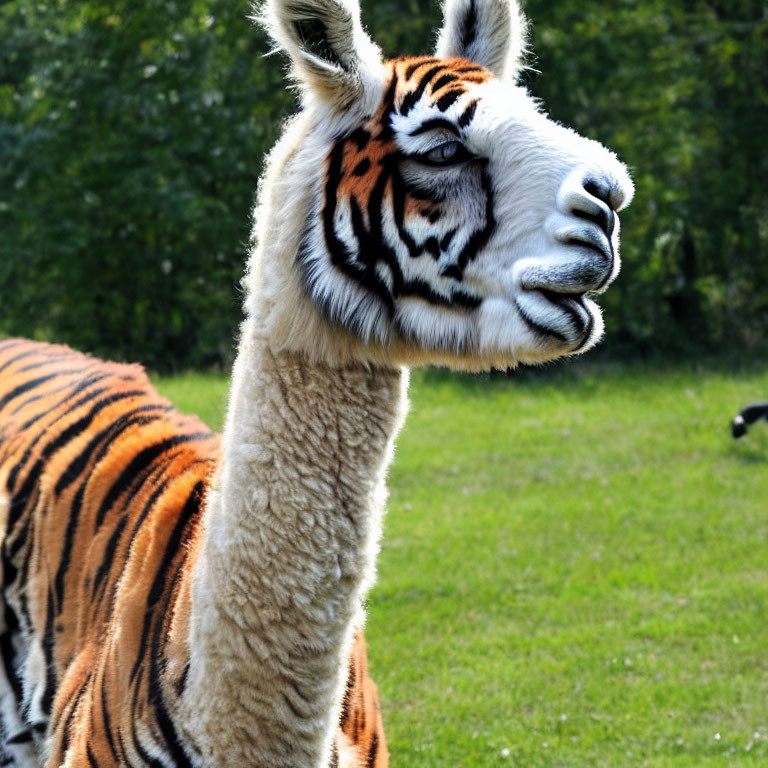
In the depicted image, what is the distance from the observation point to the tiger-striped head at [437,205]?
2.45m

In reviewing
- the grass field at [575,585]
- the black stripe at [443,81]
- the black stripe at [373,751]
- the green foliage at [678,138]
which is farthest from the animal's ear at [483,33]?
the green foliage at [678,138]

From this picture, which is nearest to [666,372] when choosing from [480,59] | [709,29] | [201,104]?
[709,29]

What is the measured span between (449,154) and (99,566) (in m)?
1.67

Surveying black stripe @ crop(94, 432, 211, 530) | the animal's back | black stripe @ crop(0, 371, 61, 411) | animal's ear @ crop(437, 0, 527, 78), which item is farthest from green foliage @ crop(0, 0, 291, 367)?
animal's ear @ crop(437, 0, 527, 78)

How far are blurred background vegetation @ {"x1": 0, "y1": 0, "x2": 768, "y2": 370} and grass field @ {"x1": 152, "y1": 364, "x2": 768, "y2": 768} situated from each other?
305 centimetres

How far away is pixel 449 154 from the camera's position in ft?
8.52

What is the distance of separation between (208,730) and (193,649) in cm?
18

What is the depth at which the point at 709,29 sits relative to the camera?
14.8 m

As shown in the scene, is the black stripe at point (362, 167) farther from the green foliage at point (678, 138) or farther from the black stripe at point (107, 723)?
the green foliage at point (678, 138)

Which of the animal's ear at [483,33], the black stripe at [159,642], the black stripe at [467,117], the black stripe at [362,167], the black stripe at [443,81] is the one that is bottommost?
the black stripe at [159,642]

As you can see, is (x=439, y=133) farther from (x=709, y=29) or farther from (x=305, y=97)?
(x=709, y=29)

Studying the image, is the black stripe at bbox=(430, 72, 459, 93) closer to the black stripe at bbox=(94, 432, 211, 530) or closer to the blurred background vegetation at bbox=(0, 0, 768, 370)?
the black stripe at bbox=(94, 432, 211, 530)

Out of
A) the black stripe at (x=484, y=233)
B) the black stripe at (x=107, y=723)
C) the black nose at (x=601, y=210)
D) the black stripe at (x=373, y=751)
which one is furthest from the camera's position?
the black stripe at (x=373, y=751)

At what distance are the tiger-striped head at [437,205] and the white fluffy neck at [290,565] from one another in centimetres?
17
